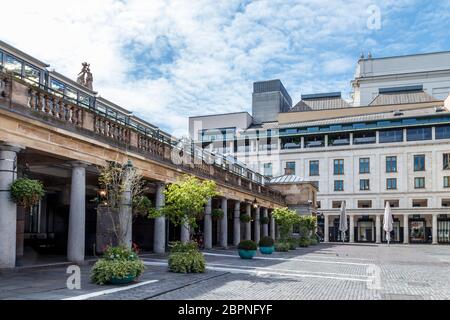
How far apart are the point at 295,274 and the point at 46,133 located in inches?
425

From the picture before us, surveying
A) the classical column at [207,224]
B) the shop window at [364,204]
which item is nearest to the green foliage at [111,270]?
the classical column at [207,224]

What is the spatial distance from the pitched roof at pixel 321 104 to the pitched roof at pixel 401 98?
712cm

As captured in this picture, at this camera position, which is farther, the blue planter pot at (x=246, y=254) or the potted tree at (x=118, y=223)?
the blue planter pot at (x=246, y=254)

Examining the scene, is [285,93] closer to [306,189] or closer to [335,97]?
[335,97]

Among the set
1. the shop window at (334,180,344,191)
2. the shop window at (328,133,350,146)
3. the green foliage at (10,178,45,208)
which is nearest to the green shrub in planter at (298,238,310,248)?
the green foliage at (10,178,45,208)

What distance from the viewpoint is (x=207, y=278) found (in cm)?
1578

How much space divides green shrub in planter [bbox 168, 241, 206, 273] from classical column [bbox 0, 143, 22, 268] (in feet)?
18.8

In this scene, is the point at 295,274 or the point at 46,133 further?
the point at 295,274

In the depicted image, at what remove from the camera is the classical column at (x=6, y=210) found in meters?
13.8

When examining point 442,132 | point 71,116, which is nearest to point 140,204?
point 71,116

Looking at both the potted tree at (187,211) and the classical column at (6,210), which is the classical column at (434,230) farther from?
the classical column at (6,210)

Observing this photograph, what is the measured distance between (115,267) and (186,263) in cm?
442

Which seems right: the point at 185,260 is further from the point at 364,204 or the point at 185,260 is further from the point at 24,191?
the point at 364,204
